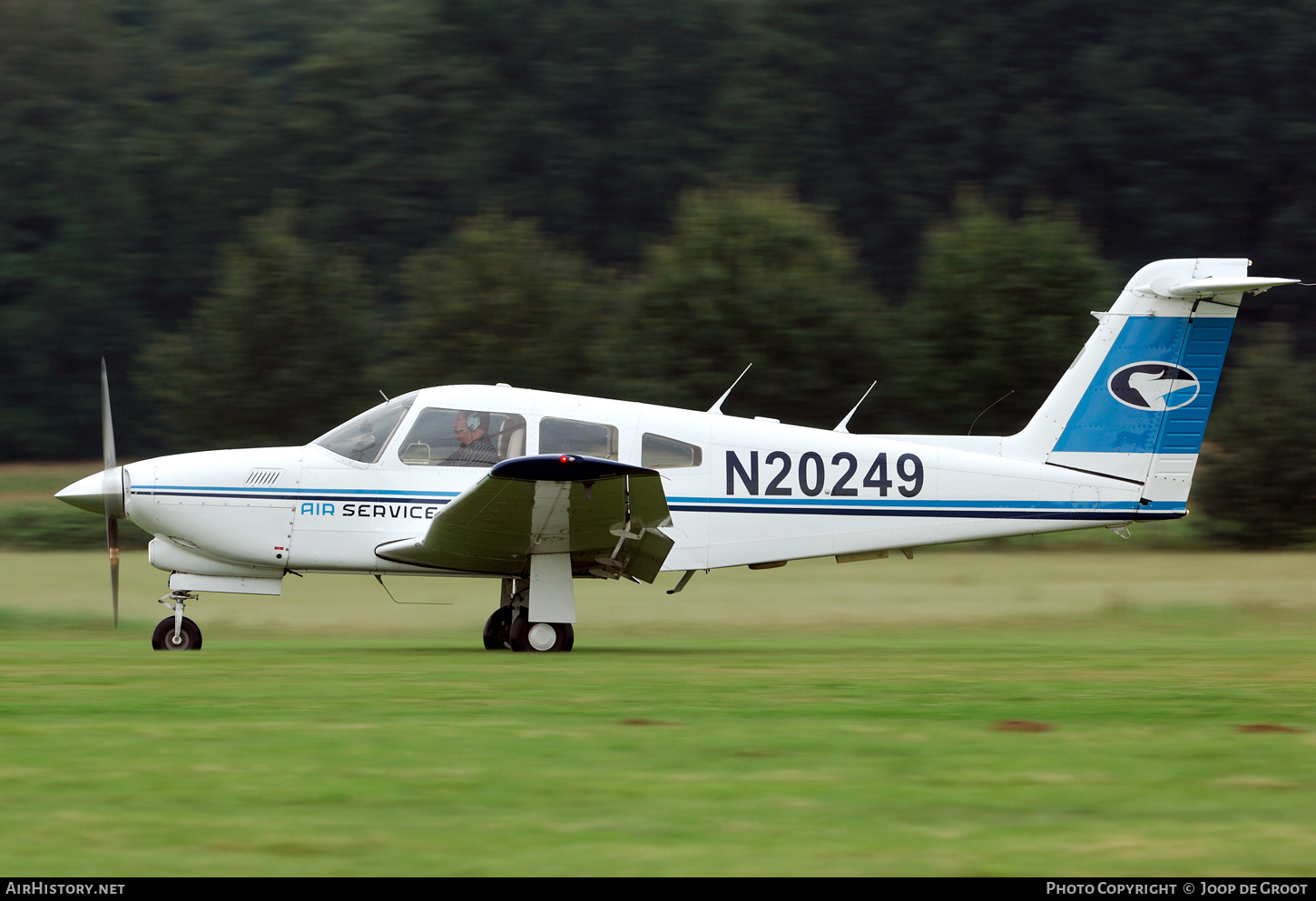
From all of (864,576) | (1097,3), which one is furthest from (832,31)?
(864,576)

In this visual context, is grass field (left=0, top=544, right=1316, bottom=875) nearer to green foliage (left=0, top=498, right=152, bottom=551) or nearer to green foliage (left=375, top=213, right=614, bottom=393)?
green foliage (left=0, top=498, right=152, bottom=551)

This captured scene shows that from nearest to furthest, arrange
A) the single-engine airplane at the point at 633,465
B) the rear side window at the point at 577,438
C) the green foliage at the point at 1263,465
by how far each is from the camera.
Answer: the rear side window at the point at 577,438 → the single-engine airplane at the point at 633,465 → the green foliage at the point at 1263,465

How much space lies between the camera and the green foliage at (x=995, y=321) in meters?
21.9

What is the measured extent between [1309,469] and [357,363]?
48.5 ft

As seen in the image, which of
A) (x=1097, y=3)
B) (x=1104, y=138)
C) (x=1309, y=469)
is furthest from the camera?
(x=1097, y=3)

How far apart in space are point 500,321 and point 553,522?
49.2 ft

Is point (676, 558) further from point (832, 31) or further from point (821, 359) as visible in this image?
point (832, 31)

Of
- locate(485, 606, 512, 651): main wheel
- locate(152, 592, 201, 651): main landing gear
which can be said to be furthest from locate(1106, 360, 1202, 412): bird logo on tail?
locate(152, 592, 201, 651): main landing gear

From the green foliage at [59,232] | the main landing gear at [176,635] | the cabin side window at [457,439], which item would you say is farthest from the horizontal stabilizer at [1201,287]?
the green foliage at [59,232]

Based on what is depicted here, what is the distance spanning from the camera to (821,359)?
2273 centimetres

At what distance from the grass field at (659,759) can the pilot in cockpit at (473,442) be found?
53.6 inches

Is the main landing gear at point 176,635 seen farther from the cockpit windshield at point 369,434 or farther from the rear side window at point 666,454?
the rear side window at point 666,454
